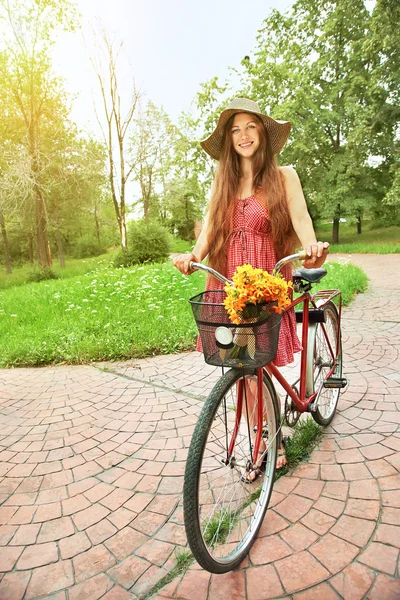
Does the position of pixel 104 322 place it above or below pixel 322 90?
below

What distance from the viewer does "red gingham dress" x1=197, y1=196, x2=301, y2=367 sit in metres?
2.06

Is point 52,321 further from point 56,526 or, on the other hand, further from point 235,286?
point 235,286

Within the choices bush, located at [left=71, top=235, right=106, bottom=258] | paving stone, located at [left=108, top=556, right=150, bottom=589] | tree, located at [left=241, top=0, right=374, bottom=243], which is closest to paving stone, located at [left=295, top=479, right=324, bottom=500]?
paving stone, located at [left=108, top=556, right=150, bottom=589]

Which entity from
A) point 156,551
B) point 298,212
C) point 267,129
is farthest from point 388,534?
point 267,129

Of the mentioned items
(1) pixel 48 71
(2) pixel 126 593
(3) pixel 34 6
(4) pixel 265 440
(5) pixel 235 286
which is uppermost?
(3) pixel 34 6

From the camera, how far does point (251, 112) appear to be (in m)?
2.05

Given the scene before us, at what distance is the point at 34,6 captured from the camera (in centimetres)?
1545

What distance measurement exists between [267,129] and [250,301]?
4.21 feet

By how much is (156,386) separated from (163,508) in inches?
66.7

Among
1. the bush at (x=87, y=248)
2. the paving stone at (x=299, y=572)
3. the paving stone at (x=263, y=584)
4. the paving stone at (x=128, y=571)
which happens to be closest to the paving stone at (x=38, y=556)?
the paving stone at (x=128, y=571)

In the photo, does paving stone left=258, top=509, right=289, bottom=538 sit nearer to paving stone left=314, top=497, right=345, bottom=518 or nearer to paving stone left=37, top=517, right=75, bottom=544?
paving stone left=314, top=497, right=345, bottom=518

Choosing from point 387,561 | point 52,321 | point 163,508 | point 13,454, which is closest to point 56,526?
point 163,508

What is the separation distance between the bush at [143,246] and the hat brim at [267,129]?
13387mm

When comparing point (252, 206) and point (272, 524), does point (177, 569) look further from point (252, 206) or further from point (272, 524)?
point (252, 206)
